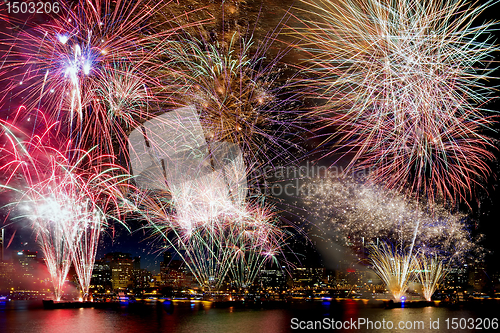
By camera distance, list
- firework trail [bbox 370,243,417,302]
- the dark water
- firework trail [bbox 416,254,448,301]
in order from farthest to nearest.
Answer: firework trail [bbox 416,254,448,301], firework trail [bbox 370,243,417,302], the dark water

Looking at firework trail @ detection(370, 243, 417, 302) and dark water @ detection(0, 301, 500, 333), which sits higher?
firework trail @ detection(370, 243, 417, 302)

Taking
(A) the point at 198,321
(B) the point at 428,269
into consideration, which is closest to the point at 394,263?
(B) the point at 428,269

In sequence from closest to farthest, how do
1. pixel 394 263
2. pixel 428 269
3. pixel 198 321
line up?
pixel 198 321 < pixel 394 263 < pixel 428 269

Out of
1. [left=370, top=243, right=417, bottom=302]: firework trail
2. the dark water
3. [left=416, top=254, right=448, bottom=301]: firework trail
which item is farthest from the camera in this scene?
[left=416, top=254, right=448, bottom=301]: firework trail

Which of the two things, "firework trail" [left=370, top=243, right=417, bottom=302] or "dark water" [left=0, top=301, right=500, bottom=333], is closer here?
"dark water" [left=0, top=301, right=500, bottom=333]

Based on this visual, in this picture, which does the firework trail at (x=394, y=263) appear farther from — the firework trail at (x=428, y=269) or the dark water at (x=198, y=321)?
the dark water at (x=198, y=321)

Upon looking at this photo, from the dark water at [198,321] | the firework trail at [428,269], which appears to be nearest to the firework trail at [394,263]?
the firework trail at [428,269]

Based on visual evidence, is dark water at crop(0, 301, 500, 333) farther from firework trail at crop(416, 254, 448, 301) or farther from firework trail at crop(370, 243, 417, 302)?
firework trail at crop(416, 254, 448, 301)

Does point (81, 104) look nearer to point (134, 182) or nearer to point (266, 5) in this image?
Result: point (134, 182)

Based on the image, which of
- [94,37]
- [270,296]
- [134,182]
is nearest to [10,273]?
[270,296]

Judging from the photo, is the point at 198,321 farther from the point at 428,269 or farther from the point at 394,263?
the point at 428,269

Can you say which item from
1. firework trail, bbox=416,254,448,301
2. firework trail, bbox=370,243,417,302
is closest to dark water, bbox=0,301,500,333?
firework trail, bbox=370,243,417,302
